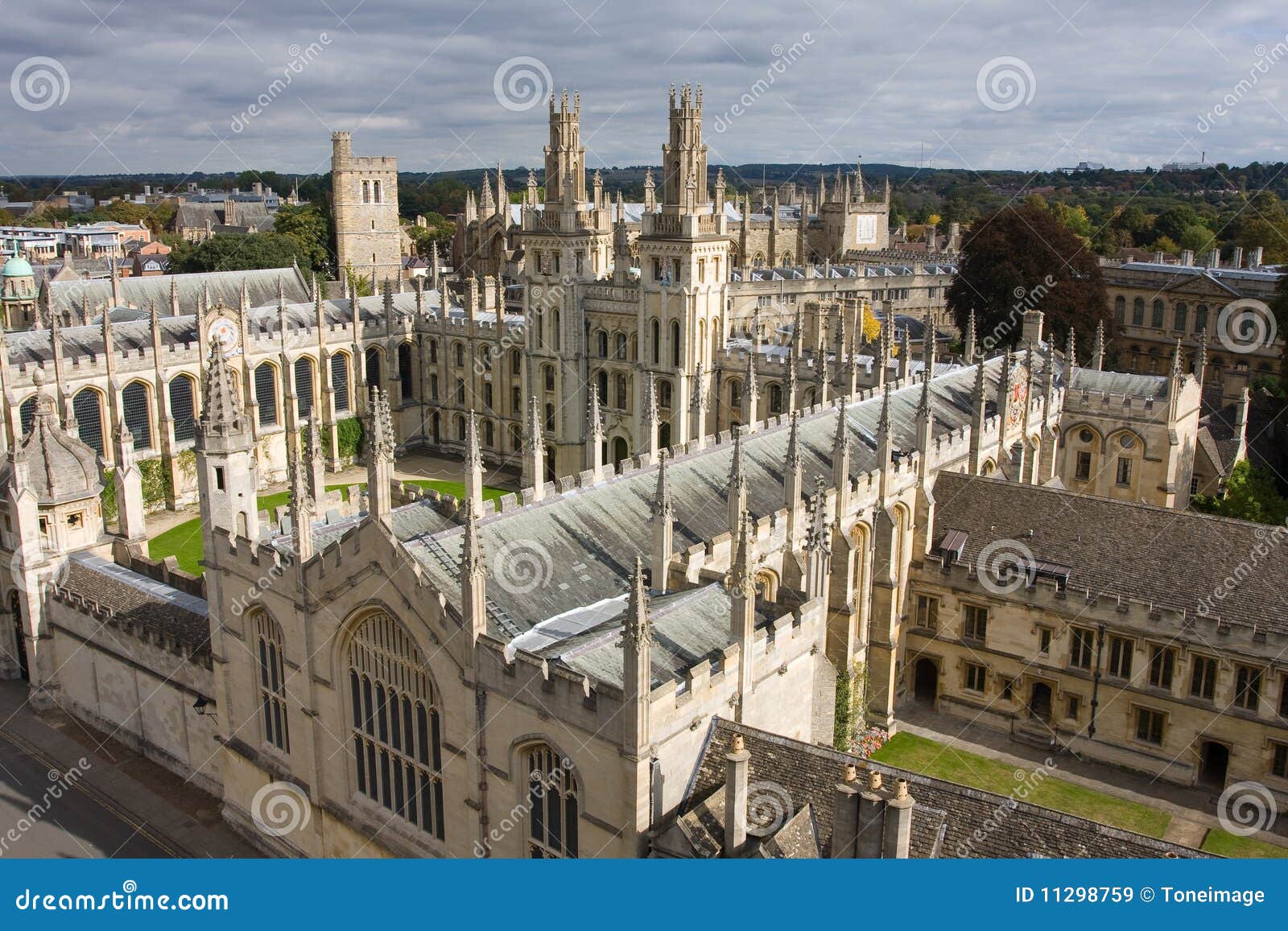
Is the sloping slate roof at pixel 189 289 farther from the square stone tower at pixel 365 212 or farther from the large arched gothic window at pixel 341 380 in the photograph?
the square stone tower at pixel 365 212

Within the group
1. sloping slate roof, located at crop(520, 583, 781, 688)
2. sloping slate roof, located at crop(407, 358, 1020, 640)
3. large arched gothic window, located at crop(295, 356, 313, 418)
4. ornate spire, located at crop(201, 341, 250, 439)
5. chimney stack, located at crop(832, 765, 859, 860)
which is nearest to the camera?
chimney stack, located at crop(832, 765, 859, 860)

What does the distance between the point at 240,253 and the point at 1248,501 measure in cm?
6715

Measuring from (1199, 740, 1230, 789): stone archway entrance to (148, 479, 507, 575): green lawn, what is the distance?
914 inches

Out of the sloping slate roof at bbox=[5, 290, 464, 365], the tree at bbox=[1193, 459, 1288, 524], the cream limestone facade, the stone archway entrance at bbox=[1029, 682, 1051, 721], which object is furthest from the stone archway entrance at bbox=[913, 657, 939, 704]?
the sloping slate roof at bbox=[5, 290, 464, 365]

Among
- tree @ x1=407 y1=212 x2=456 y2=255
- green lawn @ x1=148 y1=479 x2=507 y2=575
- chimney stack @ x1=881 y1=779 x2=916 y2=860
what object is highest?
tree @ x1=407 y1=212 x2=456 y2=255

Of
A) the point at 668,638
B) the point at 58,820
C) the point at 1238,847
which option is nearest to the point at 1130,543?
the point at 1238,847

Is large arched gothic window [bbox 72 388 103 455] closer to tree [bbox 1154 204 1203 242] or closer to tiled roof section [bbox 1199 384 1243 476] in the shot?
tiled roof section [bbox 1199 384 1243 476]

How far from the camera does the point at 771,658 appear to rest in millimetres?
19344

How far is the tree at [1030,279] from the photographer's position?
55.8m

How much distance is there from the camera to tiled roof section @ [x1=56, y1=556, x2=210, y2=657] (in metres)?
25.9

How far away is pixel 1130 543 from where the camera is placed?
92.8 ft

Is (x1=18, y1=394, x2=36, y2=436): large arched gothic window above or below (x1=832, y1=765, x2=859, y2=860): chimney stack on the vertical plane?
above

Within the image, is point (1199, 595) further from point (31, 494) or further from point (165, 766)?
point (31, 494)

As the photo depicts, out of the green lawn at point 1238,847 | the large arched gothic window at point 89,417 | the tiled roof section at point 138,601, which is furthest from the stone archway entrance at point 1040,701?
the large arched gothic window at point 89,417
